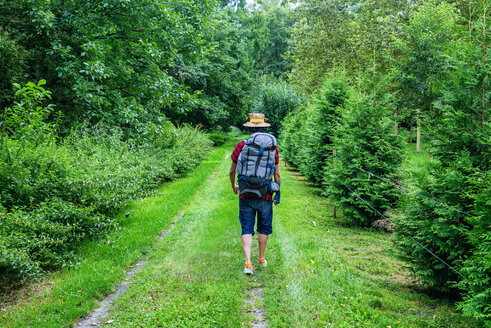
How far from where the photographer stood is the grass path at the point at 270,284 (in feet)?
13.2

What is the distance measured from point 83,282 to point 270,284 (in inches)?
98.2

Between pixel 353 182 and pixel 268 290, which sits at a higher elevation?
pixel 353 182

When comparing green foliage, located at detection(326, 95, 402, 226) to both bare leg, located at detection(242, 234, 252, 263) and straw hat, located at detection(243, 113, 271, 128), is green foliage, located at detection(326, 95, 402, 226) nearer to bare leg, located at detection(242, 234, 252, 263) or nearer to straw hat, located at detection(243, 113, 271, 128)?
straw hat, located at detection(243, 113, 271, 128)

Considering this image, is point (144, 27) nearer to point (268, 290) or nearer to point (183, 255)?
point (183, 255)

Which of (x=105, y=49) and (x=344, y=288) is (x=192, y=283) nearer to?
(x=344, y=288)

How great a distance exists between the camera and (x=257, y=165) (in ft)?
17.1

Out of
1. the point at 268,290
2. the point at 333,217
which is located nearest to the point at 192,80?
the point at 333,217

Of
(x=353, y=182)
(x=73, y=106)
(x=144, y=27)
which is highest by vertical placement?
(x=144, y=27)

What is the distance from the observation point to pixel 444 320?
4.09 m

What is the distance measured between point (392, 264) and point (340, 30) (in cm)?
2313

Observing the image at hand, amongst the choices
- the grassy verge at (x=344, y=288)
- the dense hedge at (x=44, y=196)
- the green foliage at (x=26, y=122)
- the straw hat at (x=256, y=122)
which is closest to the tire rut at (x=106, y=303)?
the dense hedge at (x=44, y=196)

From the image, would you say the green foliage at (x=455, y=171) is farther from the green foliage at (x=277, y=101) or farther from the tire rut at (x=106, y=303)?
the green foliage at (x=277, y=101)

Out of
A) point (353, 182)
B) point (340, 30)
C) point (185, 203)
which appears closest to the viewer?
point (353, 182)

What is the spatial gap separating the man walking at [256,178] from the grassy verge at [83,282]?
2009 mm
